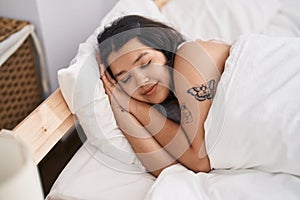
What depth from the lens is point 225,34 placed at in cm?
134

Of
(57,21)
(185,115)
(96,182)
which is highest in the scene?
(57,21)

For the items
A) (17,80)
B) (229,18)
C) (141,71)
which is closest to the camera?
(141,71)

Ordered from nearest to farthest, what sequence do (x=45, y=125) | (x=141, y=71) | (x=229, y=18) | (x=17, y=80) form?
1. (x=45, y=125)
2. (x=141, y=71)
3. (x=17, y=80)
4. (x=229, y=18)

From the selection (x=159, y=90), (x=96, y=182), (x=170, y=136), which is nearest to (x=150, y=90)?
(x=159, y=90)

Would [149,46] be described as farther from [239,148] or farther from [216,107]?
[239,148]

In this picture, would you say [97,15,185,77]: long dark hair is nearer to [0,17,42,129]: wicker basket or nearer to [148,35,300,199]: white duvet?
[148,35,300,199]: white duvet

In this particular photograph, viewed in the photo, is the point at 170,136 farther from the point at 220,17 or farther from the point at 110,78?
the point at 220,17

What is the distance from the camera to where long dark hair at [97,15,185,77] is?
1014 mm

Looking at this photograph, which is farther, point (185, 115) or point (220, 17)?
point (220, 17)

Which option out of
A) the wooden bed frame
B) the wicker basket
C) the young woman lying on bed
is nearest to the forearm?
the young woman lying on bed

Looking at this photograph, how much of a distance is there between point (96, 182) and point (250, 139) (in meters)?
0.37

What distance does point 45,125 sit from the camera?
0.90 metres

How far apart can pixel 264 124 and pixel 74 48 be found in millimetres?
779

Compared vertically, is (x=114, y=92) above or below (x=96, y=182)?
above
